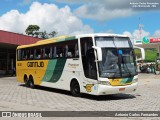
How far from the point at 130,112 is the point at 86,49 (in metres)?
5.24

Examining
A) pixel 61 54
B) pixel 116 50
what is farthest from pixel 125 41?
pixel 61 54

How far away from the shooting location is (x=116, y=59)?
15406 millimetres

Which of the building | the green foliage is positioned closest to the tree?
the green foliage

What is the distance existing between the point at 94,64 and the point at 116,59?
39.9 inches

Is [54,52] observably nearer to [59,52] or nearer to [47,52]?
[59,52]

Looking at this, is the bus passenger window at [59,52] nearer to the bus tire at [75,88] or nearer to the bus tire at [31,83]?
the bus tire at [75,88]

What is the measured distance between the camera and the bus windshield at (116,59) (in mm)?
15148

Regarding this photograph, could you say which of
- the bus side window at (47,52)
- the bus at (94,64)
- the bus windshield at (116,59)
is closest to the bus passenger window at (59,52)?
the bus at (94,64)

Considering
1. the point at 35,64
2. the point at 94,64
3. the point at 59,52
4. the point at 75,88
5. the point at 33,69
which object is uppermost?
the point at 59,52

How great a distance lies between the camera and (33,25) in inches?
3733

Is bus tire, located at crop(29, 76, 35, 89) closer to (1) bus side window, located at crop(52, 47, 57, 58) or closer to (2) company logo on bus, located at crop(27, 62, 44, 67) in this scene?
(2) company logo on bus, located at crop(27, 62, 44, 67)

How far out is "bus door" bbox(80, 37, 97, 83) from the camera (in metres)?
15.5

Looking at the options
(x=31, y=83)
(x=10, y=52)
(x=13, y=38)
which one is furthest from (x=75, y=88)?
(x=10, y=52)

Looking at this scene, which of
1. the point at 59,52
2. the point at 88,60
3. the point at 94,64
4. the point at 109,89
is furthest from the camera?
the point at 59,52
